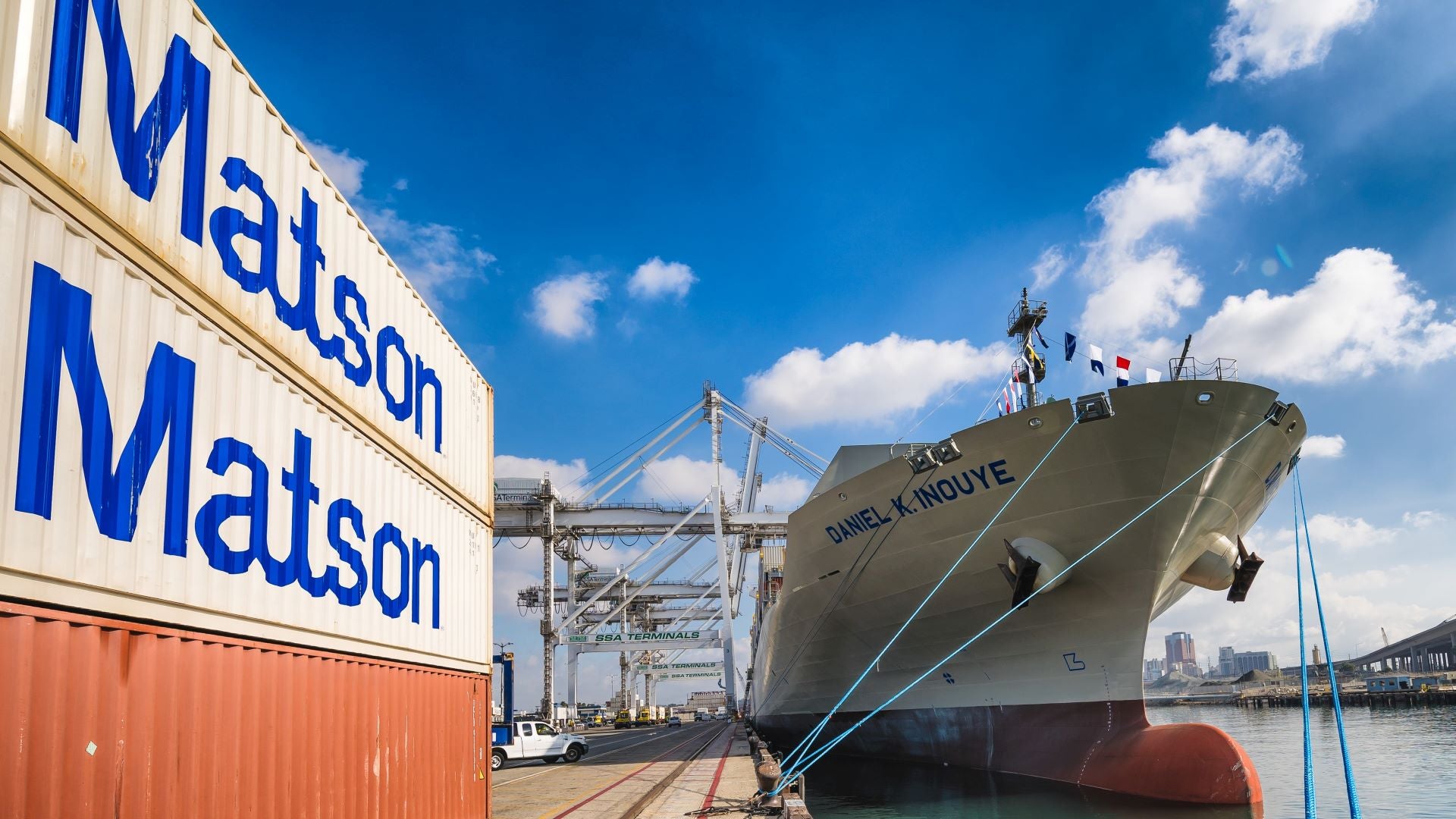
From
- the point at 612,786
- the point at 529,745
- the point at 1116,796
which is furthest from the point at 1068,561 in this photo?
the point at 529,745

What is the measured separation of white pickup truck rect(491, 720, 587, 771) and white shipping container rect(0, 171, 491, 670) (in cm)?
1628

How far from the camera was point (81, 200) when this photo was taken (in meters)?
4.51

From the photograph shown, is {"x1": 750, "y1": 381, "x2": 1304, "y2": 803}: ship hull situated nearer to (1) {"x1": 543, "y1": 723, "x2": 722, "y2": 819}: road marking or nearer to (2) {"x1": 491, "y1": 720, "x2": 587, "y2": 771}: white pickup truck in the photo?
(1) {"x1": 543, "y1": 723, "x2": 722, "y2": 819}: road marking

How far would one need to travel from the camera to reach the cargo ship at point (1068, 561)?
14094 mm

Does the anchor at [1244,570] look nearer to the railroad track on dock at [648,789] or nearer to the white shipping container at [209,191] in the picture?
the railroad track on dock at [648,789]

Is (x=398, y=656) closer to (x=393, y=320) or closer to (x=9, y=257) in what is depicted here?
(x=393, y=320)

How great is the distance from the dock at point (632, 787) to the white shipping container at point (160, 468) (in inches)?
209

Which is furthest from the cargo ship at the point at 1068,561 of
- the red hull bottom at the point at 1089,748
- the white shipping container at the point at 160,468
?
the white shipping container at the point at 160,468

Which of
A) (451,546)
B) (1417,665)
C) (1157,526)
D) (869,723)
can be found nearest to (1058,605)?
(1157,526)

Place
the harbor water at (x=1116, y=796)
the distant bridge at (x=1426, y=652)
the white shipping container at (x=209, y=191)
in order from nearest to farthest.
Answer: the white shipping container at (x=209, y=191), the harbor water at (x=1116, y=796), the distant bridge at (x=1426, y=652)

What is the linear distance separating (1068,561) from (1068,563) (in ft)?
0.22

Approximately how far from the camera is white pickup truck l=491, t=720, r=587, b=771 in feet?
74.3

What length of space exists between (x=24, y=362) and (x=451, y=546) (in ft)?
20.1

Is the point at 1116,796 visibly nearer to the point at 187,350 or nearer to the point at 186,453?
the point at 186,453
